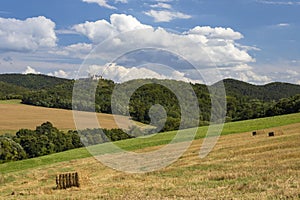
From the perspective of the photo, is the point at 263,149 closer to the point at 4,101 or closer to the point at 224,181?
the point at 224,181

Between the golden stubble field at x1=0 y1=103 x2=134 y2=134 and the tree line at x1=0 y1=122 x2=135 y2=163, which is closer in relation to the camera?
the tree line at x1=0 y1=122 x2=135 y2=163

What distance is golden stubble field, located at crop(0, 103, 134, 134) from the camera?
89.3 metres

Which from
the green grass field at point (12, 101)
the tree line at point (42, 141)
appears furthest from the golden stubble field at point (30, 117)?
the green grass field at point (12, 101)

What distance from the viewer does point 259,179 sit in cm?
1530

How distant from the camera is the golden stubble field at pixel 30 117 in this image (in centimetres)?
8930

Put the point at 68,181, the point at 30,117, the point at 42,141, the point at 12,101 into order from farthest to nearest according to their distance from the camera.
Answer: the point at 12,101 → the point at 30,117 → the point at 42,141 → the point at 68,181

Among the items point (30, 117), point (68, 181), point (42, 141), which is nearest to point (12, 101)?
point (30, 117)

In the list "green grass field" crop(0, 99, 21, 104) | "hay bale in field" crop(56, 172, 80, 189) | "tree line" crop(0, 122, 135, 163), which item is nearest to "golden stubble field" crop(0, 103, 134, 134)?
"tree line" crop(0, 122, 135, 163)

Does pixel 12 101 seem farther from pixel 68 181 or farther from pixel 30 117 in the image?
pixel 68 181

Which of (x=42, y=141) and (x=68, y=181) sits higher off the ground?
(x=42, y=141)

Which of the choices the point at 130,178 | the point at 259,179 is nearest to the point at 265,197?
the point at 259,179

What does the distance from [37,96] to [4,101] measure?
9793 mm

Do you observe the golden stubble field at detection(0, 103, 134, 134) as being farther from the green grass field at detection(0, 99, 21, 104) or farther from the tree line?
the green grass field at detection(0, 99, 21, 104)

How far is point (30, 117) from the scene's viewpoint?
324 feet
